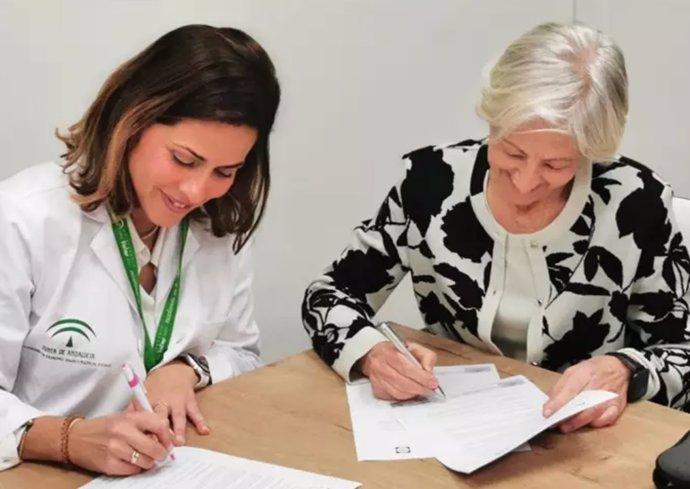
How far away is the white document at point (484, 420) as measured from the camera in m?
1.36

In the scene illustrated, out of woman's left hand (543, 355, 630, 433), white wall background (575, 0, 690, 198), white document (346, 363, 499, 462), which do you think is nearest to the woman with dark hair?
white document (346, 363, 499, 462)

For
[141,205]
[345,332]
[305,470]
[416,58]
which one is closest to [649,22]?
[416,58]

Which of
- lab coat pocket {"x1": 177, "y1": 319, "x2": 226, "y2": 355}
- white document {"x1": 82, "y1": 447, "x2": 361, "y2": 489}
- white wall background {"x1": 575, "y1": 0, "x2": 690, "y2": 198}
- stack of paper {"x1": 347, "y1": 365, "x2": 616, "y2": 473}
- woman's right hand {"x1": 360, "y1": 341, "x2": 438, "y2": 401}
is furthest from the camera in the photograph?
white wall background {"x1": 575, "y1": 0, "x2": 690, "y2": 198}

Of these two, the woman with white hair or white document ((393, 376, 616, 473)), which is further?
the woman with white hair

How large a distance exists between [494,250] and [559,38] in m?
0.42

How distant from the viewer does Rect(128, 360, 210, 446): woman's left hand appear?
4.71 feet

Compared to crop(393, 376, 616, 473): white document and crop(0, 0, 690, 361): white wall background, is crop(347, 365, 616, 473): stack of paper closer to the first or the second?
crop(393, 376, 616, 473): white document

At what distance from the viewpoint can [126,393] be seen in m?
1.61

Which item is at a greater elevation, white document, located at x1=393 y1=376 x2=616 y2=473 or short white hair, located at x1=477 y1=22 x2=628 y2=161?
short white hair, located at x1=477 y1=22 x2=628 y2=161

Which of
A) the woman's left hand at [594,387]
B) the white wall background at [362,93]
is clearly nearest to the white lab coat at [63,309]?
the woman's left hand at [594,387]

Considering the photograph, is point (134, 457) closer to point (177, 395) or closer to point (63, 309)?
point (177, 395)

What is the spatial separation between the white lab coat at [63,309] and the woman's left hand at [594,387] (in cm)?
58

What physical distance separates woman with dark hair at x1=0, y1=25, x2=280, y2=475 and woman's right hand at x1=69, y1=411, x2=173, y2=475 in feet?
0.06

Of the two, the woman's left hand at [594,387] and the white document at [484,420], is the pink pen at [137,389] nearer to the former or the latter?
the white document at [484,420]
